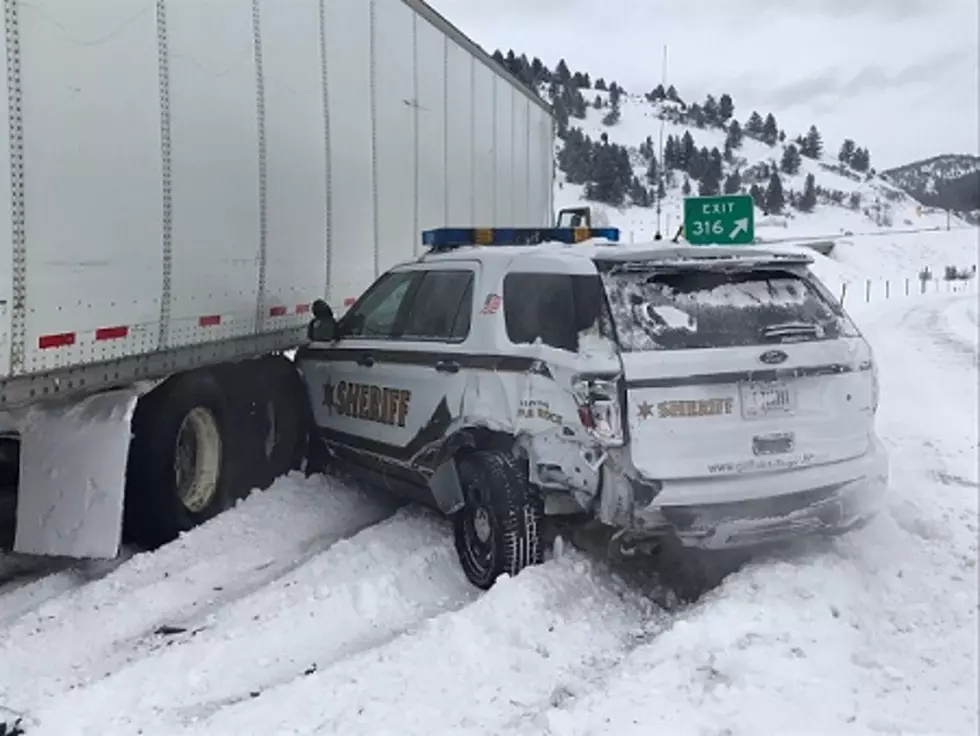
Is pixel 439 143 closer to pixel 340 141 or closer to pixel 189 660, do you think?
pixel 340 141

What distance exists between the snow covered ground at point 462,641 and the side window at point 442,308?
125cm

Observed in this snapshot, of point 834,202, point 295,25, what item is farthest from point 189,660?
point 834,202

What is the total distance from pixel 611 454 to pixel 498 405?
89cm

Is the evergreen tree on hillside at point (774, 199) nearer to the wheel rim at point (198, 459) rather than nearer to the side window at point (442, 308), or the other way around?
the side window at point (442, 308)

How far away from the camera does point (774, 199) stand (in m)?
114

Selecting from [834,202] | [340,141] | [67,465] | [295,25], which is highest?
[834,202]

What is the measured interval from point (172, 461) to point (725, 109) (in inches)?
5418

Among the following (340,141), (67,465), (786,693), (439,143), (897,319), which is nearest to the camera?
(786,693)

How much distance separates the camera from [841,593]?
499cm

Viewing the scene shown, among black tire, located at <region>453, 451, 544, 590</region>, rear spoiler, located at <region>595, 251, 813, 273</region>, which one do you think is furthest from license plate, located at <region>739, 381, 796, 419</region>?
black tire, located at <region>453, 451, 544, 590</region>

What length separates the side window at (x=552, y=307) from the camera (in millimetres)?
5184

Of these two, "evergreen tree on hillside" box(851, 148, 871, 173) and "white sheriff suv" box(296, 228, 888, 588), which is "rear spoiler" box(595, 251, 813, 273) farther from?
"evergreen tree on hillside" box(851, 148, 871, 173)

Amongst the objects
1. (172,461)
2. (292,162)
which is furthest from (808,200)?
(172,461)

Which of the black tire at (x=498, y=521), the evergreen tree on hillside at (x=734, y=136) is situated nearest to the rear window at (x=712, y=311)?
the black tire at (x=498, y=521)
